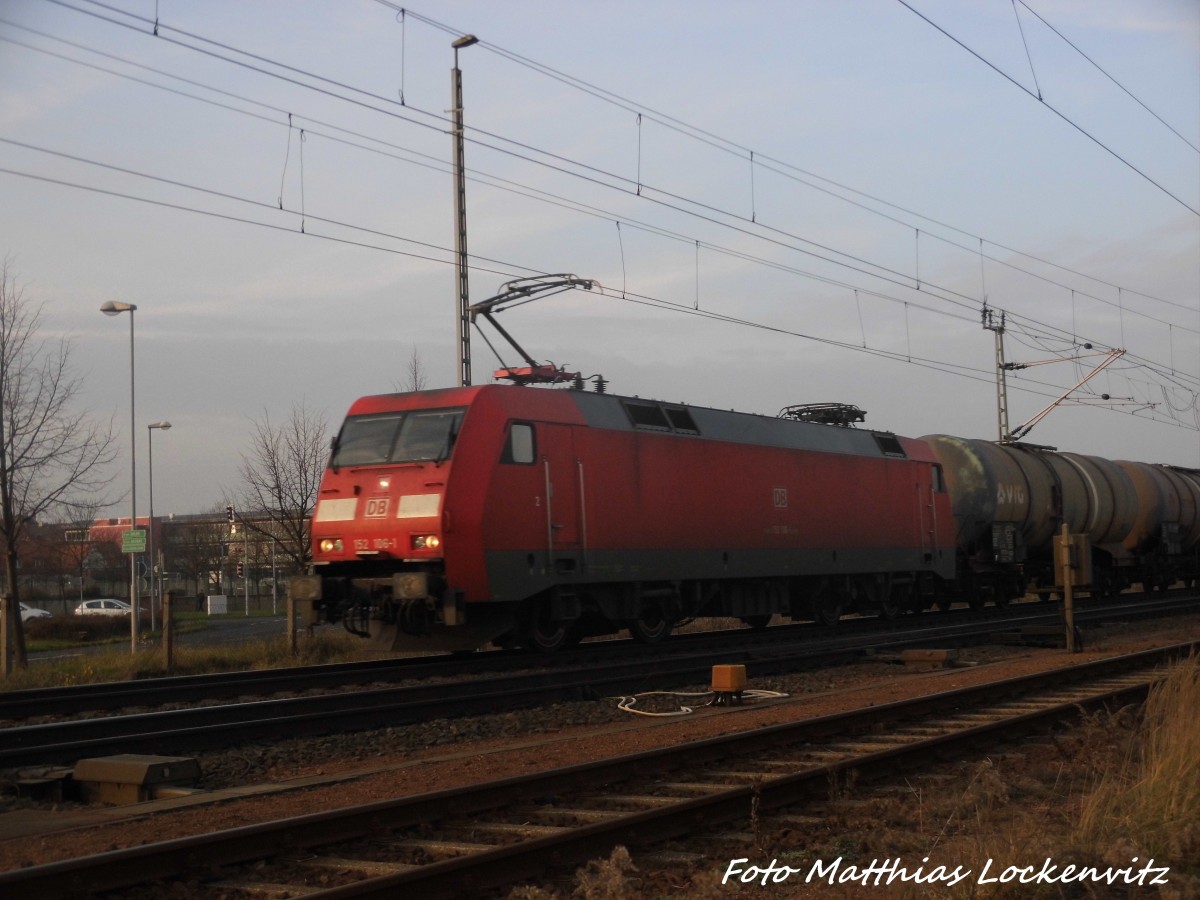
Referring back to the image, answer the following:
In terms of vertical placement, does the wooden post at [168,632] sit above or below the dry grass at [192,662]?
above

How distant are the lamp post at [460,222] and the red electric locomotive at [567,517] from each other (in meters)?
3.37

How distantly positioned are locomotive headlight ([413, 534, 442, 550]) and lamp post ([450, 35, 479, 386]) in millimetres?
5324

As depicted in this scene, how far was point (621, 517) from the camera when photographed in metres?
17.3

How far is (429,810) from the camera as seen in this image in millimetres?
7078

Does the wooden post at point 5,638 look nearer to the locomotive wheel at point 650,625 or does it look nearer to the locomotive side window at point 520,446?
the locomotive side window at point 520,446

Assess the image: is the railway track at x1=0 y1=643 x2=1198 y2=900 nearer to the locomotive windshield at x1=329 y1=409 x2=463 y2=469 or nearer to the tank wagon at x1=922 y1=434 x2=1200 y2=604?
the locomotive windshield at x1=329 y1=409 x2=463 y2=469

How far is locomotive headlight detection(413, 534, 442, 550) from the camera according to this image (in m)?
14.7

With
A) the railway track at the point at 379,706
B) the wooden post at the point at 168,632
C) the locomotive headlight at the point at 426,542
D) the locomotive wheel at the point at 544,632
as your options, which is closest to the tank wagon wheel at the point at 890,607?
the railway track at the point at 379,706

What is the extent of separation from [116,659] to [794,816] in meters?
14.9

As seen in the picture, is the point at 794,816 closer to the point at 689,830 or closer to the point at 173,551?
the point at 689,830

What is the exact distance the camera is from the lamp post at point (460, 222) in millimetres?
19828

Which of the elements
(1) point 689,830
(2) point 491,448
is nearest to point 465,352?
(2) point 491,448

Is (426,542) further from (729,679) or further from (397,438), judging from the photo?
(729,679)

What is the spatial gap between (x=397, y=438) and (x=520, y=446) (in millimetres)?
1639
